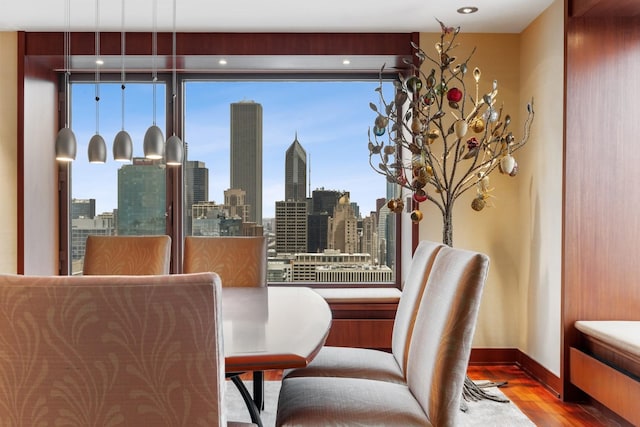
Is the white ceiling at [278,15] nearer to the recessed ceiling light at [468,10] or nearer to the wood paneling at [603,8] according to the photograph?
the recessed ceiling light at [468,10]

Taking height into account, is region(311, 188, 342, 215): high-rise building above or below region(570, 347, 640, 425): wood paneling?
above

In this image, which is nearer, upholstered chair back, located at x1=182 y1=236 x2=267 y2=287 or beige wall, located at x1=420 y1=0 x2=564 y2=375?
upholstered chair back, located at x1=182 y1=236 x2=267 y2=287

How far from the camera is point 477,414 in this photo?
288 cm

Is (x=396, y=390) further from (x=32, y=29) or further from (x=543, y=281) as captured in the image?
(x=32, y=29)

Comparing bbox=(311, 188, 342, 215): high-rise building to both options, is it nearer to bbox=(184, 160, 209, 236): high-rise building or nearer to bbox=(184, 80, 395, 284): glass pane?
bbox=(184, 80, 395, 284): glass pane

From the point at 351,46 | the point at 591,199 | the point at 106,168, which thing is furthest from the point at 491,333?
the point at 106,168

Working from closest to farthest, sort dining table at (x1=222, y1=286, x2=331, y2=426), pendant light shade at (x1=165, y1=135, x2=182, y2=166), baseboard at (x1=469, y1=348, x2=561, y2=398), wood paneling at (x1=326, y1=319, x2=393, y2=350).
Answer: dining table at (x1=222, y1=286, x2=331, y2=426) < pendant light shade at (x1=165, y1=135, x2=182, y2=166) < baseboard at (x1=469, y1=348, x2=561, y2=398) < wood paneling at (x1=326, y1=319, x2=393, y2=350)

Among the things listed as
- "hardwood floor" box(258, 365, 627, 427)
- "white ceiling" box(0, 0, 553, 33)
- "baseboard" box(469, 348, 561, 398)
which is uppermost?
A: "white ceiling" box(0, 0, 553, 33)

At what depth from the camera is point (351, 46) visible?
12.6ft

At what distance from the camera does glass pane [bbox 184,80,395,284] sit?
4383 millimetres

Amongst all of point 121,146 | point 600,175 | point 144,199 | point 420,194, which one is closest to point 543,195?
point 600,175

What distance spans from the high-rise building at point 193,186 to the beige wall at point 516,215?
177 centimetres

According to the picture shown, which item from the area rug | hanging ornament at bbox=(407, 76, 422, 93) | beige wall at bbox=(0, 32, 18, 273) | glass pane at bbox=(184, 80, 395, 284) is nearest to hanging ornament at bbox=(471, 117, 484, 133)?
hanging ornament at bbox=(407, 76, 422, 93)

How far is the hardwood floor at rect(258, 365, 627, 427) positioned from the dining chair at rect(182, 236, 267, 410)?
922mm
